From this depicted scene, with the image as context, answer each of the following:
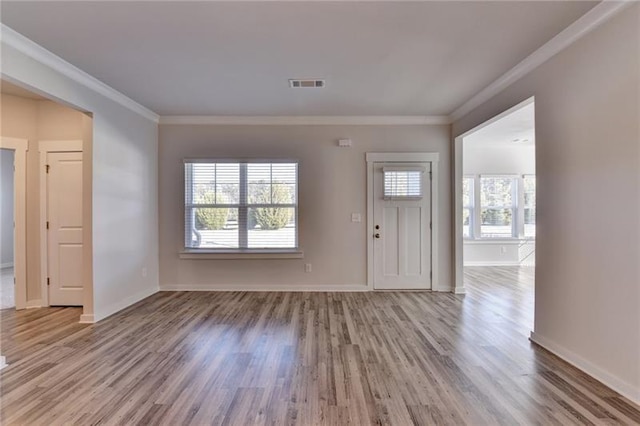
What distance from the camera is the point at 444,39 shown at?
260cm

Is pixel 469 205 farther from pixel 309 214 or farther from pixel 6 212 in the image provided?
pixel 6 212

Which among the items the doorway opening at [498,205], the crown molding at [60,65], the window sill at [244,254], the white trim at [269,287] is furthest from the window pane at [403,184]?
the crown molding at [60,65]

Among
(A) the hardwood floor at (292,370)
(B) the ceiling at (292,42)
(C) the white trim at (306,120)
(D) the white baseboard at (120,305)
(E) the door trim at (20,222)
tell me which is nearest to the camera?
(A) the hardwood floor at (292,370)

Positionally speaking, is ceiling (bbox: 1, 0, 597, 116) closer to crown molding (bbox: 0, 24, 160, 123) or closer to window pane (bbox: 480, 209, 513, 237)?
crown molding (bbox: 0, 24, 160, 123)

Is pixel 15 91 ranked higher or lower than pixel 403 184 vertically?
higher

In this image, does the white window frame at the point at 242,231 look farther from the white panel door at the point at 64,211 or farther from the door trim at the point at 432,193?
the white panel door at the point at 64,211

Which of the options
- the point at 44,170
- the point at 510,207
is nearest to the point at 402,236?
the point at 510,207

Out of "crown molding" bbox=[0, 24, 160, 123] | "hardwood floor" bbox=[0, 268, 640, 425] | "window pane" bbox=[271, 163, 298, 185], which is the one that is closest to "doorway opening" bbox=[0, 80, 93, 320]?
"hardwood floor" bbox=[0, 268, 640, 425]

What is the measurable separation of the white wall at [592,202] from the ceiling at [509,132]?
6.09 feet

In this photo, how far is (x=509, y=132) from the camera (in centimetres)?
593

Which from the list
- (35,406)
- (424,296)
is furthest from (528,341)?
(35,406)

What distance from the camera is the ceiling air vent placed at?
3.44 meters

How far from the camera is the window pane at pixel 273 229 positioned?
4.94m

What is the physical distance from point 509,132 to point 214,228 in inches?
219
